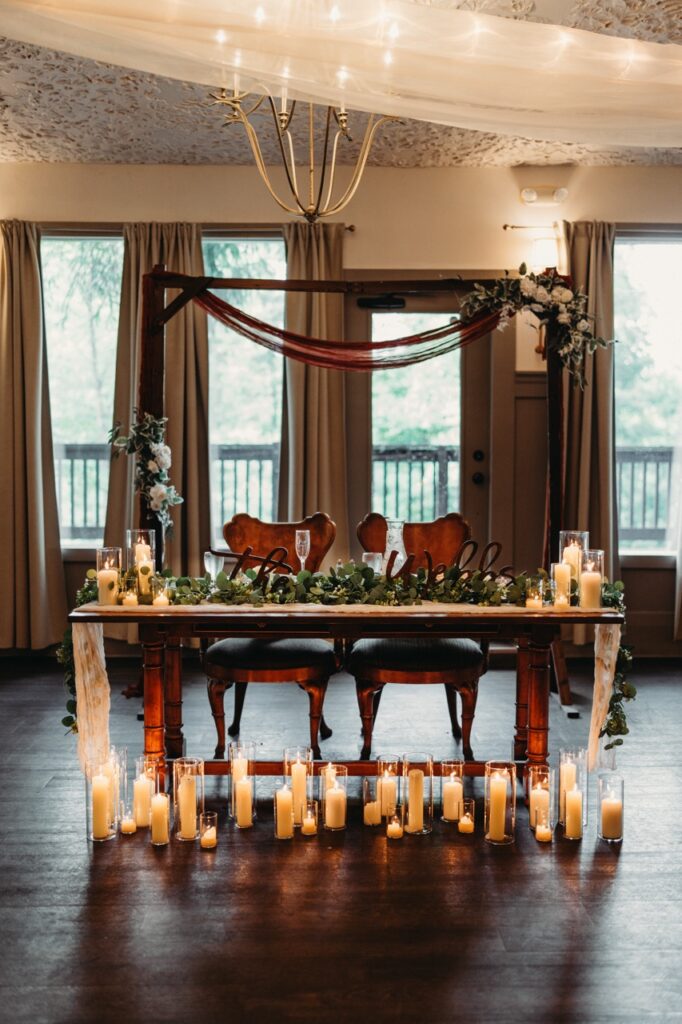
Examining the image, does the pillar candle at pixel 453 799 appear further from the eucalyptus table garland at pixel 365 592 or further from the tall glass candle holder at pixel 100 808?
the tall glass candle holder at pixel 100 808

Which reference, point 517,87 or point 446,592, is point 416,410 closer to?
point 446,592

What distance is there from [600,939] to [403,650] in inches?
51.7

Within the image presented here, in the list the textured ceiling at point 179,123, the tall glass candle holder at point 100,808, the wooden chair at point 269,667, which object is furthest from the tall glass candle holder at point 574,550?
the textured ceiling at point 179,123

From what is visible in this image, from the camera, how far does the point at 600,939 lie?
2209 mm

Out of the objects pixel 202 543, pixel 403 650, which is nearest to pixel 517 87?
pixel 403 650

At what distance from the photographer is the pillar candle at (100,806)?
275 centimetres

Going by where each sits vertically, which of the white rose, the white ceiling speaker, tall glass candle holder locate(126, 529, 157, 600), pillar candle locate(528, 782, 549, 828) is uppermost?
the white ceiling speaker

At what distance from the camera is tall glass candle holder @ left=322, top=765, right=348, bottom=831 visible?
2821 mm

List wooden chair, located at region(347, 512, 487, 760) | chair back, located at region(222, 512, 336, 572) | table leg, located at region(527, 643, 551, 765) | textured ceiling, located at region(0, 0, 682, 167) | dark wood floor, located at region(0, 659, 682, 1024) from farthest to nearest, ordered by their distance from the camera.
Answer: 1. chair back, located at region(222, 512, 336, 572)
2. textured ceiling, located at region(0, 0, 682, 167)
3. wooden chair, located at region(347, 512, 487, 760)
4. table leg, located at region(527, 643, 551, 765)
5. dark wood floor, located at region(0, 659, 682, 1024)

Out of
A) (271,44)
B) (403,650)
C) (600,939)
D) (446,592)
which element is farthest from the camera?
(403,650)

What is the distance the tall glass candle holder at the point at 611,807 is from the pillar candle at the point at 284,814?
3.09ft

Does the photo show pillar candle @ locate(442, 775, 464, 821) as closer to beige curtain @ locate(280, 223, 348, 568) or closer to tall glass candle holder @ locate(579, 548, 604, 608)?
tall glass candle holder @ locate(579, 548, 604, 608)

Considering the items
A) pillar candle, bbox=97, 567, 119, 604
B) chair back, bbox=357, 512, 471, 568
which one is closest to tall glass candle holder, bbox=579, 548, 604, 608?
chair back, bbox=357, 512, 471, 568

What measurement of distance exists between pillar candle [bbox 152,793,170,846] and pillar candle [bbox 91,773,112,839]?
16 centimetres
